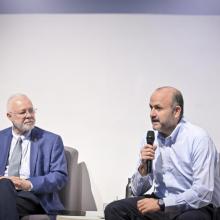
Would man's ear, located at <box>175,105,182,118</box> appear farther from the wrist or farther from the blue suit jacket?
the blue suit jacket

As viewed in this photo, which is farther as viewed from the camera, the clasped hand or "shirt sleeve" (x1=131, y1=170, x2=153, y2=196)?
the clasped hand

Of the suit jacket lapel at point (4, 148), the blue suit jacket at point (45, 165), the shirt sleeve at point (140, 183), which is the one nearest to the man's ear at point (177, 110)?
the shirt sleeve at point (140, 183)

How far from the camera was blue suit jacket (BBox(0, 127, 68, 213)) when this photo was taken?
11.5 feet

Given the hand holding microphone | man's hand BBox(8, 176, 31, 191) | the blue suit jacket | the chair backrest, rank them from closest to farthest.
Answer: the hand holding microphone < man's hand BBox(8, 176, 31, 191) < the blue suit jacket < the chair backrest

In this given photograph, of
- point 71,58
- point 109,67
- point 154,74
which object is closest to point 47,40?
point 71,58

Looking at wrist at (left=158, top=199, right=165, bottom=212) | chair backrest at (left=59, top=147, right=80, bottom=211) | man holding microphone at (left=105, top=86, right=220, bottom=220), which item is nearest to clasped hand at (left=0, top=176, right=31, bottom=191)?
chair backrest at (left=59, top=147, right=80, bottom=211)

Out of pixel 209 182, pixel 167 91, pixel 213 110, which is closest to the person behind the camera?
pixel 209 182

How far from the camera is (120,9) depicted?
408 centimetres

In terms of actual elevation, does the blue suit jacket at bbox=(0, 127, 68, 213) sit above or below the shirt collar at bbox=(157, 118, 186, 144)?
below

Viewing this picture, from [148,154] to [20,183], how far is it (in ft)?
3.57

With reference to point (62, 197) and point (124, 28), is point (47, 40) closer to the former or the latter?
point (124, 28)

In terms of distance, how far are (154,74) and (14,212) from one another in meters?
1.68

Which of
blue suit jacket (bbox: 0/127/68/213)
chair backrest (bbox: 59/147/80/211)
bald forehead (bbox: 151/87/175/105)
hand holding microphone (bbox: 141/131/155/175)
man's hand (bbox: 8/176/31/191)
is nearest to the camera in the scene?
hand holding microphone (bbox: 141/131/155/175)

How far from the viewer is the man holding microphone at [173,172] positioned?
286 centimetres
